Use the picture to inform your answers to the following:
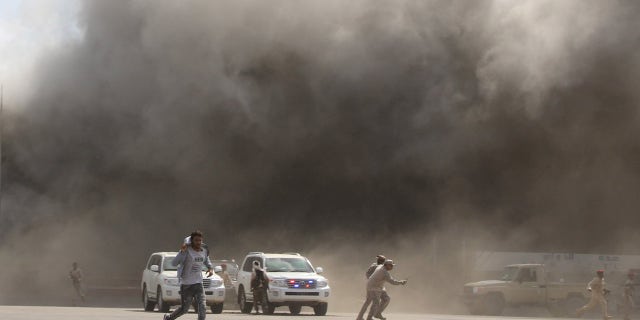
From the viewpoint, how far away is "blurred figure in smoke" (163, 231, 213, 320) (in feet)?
58.2

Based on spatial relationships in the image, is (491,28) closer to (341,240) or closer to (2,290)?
(341,240)

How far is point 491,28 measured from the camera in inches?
1623

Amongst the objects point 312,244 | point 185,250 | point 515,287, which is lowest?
point 185,250

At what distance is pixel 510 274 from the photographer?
33.6 metres

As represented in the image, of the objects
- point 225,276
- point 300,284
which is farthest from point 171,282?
point 225,276

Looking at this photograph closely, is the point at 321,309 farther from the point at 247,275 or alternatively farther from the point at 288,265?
the point at 247,275

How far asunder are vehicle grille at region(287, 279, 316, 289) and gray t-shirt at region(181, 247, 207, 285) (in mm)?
10596

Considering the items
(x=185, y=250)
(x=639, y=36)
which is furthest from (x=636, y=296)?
(x=185, y=250)

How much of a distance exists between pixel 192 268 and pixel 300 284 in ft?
35.3

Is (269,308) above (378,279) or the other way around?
above

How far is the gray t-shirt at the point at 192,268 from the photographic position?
1777cm

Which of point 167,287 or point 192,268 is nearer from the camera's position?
point 192,268

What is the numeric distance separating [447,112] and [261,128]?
25.5 feet

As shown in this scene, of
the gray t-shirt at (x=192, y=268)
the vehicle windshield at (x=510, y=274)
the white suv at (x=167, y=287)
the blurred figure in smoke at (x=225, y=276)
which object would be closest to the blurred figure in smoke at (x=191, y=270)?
the gray t-shirt at (x=192, y=268)
